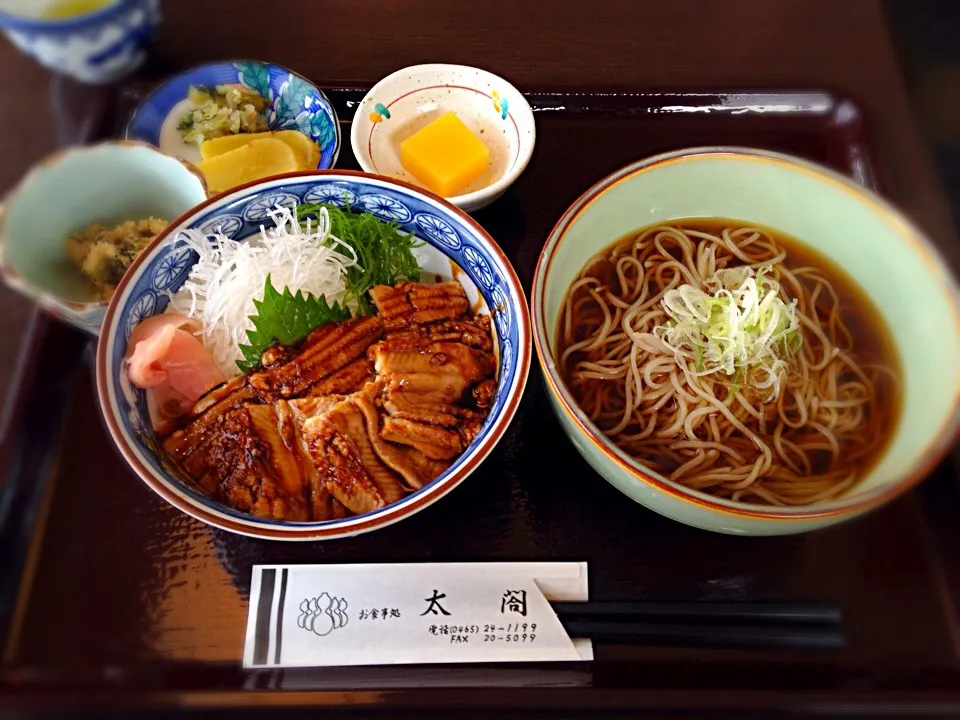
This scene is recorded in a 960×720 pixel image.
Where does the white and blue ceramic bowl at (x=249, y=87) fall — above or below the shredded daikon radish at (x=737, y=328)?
above

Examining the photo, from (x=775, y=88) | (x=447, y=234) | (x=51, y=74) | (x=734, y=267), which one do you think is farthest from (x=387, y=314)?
(x=775, y=88)

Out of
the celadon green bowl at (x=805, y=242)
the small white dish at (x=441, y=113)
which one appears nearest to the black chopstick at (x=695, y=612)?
the celadon green bowl at (x=805, y=242)

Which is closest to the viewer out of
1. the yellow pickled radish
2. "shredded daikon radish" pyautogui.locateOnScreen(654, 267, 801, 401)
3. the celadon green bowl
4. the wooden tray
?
the celadon green bowl

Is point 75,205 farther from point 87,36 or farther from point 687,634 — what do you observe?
point 687,634

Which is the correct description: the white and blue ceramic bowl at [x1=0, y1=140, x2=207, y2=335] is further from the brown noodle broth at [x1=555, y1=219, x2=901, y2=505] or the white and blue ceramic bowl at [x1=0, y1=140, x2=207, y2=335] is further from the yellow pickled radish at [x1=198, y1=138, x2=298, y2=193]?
the brown noodle broth at [x1=555, y1=219, x2=901, y2=505]

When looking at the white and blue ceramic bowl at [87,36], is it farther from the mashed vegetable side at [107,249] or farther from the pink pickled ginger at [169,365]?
the pink pickled ginger at [169,365]

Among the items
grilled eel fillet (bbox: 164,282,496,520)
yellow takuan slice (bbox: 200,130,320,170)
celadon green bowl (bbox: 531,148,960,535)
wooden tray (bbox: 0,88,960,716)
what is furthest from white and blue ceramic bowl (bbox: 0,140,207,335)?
celadon green bowl (bbox: 531,148,960,535)
